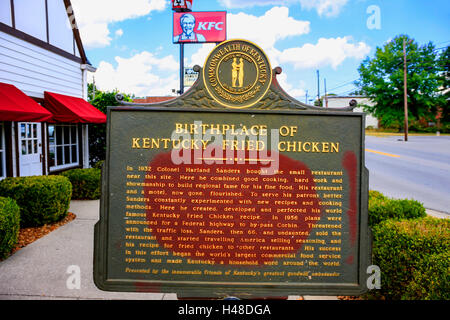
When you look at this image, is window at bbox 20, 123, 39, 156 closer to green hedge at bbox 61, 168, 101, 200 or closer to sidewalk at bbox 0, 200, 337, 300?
green hedge at bbox 61, 168, 101, 200

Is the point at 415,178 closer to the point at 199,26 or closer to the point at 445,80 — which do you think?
the point at 199,26

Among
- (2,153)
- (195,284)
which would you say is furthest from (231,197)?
(2,153)

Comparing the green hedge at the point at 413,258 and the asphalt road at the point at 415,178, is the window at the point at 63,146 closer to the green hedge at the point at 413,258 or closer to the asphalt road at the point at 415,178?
the green hedge at the point at 413,258

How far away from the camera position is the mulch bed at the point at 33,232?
19.5ft

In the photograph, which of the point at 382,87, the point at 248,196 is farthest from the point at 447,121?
the point at 248,196

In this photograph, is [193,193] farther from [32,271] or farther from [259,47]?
[32,271]

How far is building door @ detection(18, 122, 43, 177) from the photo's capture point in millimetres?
9087

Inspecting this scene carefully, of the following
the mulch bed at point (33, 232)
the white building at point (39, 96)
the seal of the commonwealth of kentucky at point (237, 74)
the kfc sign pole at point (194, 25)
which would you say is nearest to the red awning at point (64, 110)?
the white building at point (39, 96)

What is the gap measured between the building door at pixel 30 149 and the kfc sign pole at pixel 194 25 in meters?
4.57

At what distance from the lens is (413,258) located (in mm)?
3260

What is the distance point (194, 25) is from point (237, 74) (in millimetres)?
8365

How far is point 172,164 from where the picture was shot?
8.35 feet

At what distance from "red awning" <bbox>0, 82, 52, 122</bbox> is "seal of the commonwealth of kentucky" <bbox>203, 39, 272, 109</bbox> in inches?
229

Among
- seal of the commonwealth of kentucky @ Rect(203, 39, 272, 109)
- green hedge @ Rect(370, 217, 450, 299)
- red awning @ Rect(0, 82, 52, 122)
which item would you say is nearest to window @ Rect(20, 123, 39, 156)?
red awning @ Rect(0, 82, 52, 122)
